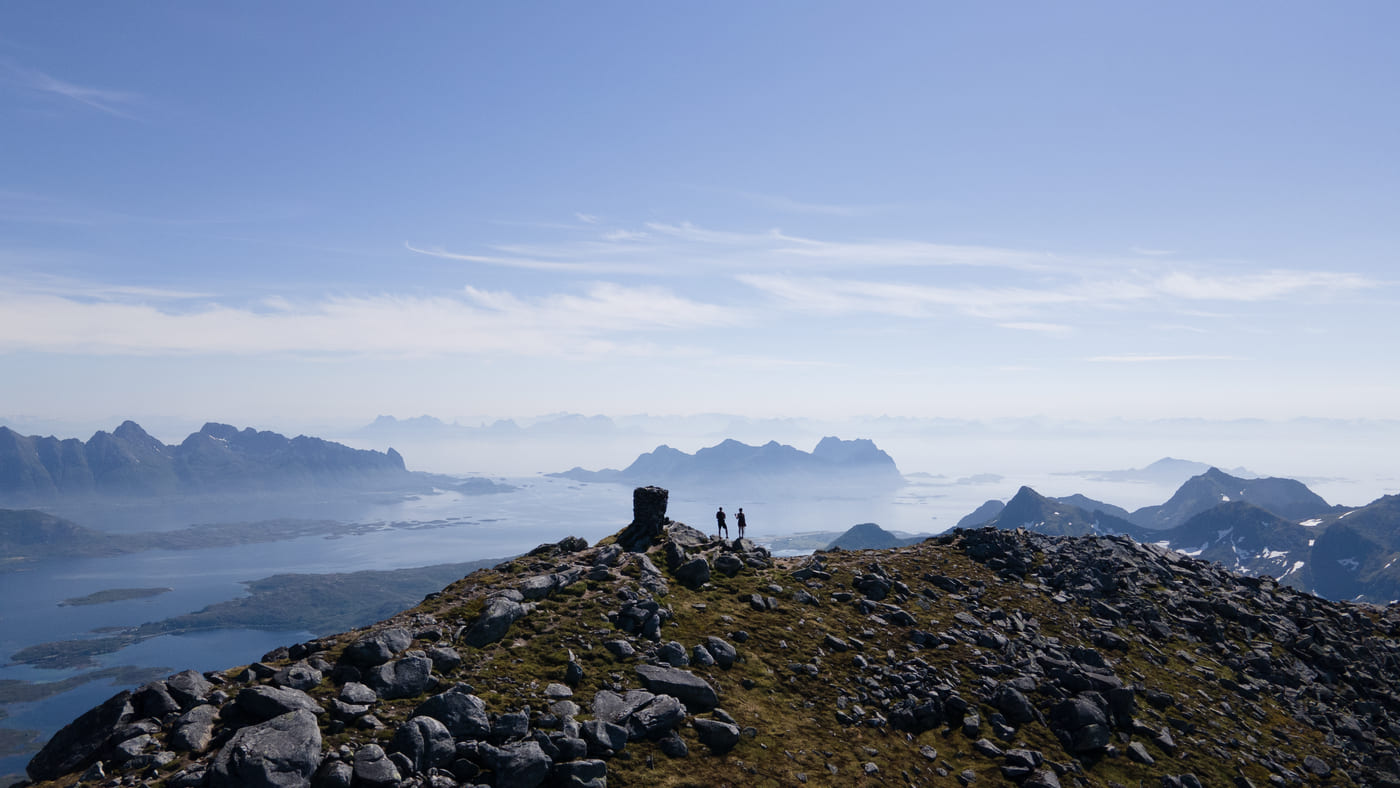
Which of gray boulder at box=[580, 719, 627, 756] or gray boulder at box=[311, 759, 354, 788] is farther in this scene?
gray boulder at box=[580, 719, 627, 756]

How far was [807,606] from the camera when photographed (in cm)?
4503

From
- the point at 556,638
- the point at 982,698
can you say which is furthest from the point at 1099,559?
the point at 556,638

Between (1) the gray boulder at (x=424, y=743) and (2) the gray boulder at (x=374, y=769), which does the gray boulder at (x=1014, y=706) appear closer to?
(1) the gray boulder at (x=424, y=743)

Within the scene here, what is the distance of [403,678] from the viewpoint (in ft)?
93.9

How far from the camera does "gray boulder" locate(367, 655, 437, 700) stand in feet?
92.0

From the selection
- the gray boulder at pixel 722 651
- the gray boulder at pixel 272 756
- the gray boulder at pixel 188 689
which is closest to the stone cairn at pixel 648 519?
the gray boulder at pixel 722 651

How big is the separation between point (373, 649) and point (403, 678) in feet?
8.05

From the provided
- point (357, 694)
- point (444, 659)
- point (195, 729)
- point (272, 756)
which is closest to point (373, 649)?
point (357, 694)

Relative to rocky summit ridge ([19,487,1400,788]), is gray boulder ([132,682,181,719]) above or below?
above

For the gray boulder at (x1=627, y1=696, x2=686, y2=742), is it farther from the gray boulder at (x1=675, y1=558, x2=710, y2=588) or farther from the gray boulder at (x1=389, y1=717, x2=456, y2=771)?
the gray boulder at (x1=675, y1=558, x2=710, y2=588)

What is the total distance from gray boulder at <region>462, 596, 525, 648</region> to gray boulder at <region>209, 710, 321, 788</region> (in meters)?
9.12

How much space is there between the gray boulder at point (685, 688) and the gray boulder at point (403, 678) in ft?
33.1

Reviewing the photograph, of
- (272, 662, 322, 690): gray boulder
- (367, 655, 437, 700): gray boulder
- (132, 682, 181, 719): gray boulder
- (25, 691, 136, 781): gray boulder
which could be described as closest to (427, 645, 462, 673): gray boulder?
(367, 655, 437, 700): gray boulder

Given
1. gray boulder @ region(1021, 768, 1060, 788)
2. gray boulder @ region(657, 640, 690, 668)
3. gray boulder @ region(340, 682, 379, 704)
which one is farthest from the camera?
gray boulder @ region(657, 640, 690, 668)
